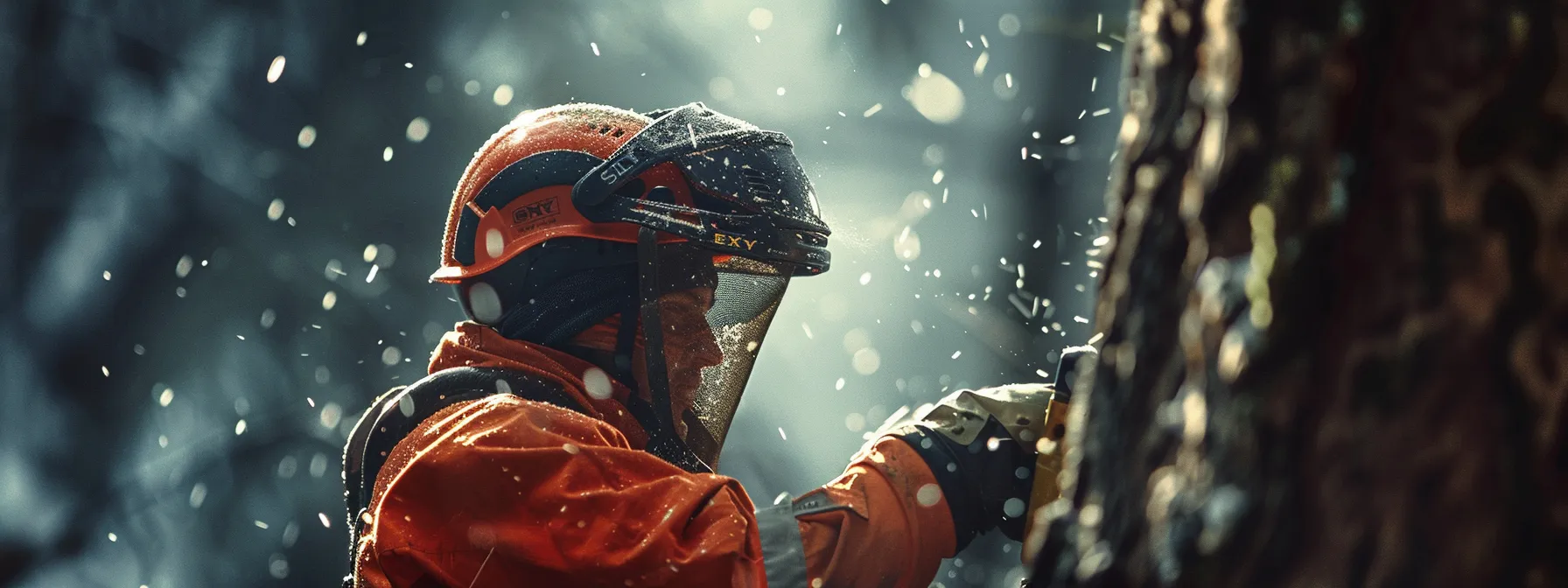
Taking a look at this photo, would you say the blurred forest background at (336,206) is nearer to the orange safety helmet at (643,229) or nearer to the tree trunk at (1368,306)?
the orange safety helmet at (643,229)

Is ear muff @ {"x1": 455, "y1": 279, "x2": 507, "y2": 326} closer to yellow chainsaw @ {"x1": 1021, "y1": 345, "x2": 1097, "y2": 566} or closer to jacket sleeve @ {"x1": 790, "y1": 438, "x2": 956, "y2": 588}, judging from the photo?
jacket sleeve @ {"x1": 790, "y1": 438, "x2": 956, "y2": 588}

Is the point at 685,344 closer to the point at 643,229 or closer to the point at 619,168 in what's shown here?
the point at 643,229

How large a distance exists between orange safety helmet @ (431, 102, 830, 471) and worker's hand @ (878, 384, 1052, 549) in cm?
54

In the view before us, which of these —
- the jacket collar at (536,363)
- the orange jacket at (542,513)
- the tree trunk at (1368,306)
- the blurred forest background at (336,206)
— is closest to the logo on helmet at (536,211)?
the jacket collar at (536,363)

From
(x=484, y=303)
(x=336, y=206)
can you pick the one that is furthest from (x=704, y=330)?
(x=336, y=206)

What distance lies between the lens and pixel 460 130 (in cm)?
527

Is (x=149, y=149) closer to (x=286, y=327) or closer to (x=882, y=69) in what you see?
(x=286, y=327)

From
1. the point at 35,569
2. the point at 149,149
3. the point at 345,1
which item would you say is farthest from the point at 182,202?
the point at 35,569

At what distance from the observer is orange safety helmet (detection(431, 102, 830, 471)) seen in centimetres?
232

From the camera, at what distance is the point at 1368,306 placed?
0.73 m

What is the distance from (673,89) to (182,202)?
2.24 metres

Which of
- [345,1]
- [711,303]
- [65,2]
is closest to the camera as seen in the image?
[711,303]

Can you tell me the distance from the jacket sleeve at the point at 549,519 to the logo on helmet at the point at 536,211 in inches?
24.7

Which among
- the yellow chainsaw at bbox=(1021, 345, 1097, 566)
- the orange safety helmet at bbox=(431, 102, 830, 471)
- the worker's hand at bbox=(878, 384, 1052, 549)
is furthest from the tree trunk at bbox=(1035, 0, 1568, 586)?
the orange safety helmet at bbox=(431, 102, 830, 471)
